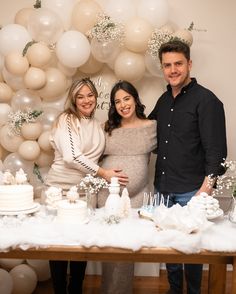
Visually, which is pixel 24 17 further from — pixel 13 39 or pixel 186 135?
pixel 186 135

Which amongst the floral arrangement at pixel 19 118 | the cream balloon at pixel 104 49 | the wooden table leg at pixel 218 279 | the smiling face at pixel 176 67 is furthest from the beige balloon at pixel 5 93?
the wooden table leg at pixel 218 279

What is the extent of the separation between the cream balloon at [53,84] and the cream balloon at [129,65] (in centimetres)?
37

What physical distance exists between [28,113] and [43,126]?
0.43ft

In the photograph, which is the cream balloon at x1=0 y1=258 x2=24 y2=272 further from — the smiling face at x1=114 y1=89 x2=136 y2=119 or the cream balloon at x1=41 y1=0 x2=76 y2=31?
the cream balloon at x1=41 y1=0 x2=76 y2=31

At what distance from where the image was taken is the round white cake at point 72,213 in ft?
5.85

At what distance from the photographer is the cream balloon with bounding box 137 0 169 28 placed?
2602 millimetres

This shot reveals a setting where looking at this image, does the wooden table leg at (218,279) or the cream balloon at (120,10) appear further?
the cream balloon at (120,10)

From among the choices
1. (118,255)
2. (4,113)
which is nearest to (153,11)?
(4,113)

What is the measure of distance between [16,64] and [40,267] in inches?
54.9

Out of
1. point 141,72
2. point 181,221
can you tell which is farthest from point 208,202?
point 141,72

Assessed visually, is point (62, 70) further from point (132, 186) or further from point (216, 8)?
point (216, 8)

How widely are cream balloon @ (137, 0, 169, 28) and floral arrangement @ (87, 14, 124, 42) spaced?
19cm

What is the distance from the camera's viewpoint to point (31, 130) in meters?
2.56

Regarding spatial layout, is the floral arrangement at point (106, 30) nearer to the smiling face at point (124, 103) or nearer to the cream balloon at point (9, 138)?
the smiling face at point (124, 103)
